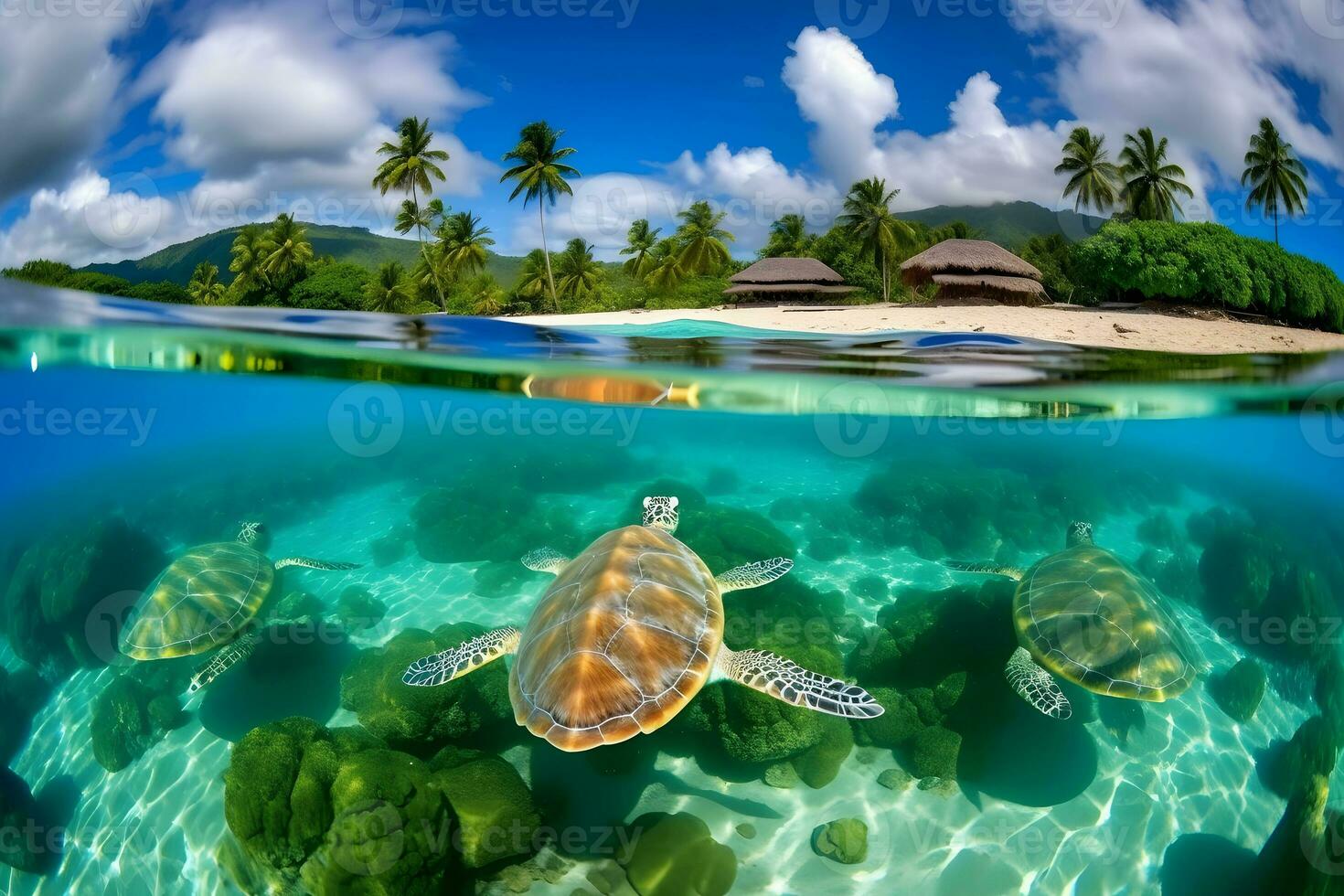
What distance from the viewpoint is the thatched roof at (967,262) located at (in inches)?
1058

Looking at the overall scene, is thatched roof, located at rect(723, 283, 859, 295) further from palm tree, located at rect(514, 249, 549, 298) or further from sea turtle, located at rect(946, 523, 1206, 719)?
sea turtle, located at rect(946, 523, 1206, 719)

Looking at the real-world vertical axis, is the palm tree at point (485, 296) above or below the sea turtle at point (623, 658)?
above

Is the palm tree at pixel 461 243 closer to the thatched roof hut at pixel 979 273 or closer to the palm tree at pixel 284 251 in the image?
the palm tree at pixel 284 251

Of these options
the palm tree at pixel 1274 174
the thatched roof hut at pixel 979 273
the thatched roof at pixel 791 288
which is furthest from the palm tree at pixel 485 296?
the palm tree at pixel 1274 174

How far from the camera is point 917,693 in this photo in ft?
24.1

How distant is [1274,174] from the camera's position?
4312cm

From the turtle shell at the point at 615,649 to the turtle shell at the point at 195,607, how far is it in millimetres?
4423

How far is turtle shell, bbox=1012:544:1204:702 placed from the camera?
19.8 ft

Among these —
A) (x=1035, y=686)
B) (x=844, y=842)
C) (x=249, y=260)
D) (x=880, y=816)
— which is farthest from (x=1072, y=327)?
(x=249, y=260)

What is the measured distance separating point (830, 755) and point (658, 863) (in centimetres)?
226

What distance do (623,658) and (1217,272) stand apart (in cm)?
2666

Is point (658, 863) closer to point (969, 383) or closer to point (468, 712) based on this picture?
point (468, 712)

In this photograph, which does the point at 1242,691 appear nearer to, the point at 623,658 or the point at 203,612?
the point at 623,658

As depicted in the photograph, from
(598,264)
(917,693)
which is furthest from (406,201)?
(917,693)
